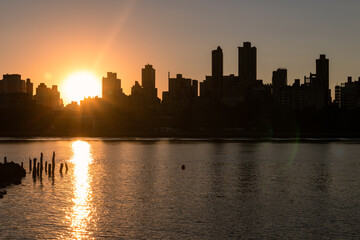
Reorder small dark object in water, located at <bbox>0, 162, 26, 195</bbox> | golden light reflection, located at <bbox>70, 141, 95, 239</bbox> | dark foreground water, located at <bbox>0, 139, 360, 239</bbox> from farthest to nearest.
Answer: small dark object in water, located at <bbox>0, 162, 26, 195</bbox> < golden light reflection, located at <bbox>70, 141, 95, 239</bbox> < dark foreground water, located at <bbox>0, 139, 360, 239</bbox>

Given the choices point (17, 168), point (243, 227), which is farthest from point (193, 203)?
point (17, 168)

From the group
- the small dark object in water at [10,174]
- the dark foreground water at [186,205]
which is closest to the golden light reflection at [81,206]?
the dark foreground water at [186,205]

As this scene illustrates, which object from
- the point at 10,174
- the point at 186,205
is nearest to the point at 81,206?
the point at 186,205

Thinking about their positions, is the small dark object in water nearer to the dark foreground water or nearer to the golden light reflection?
the dark foreground water

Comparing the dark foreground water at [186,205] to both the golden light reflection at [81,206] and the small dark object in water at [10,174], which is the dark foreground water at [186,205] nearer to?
the golden light reflection at [81,206]

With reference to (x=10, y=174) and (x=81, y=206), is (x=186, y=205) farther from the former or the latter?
(x=10, y=174)

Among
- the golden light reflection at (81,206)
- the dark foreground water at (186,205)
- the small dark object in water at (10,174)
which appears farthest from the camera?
the small dark object in water at (10,174)

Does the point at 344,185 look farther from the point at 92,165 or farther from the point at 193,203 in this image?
the point at 92,165

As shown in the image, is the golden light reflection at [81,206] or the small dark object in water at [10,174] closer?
the golden light reflection at [81,206]

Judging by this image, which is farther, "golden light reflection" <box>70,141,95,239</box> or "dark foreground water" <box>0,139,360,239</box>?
"golden light reflection" <box>70,141,95,239</box>

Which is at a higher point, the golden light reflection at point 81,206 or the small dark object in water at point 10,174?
the small dark object in water at point 10,174

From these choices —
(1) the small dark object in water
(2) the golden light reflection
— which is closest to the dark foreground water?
(2) the golden light reflection

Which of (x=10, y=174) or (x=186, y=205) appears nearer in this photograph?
(x=186, y=205)

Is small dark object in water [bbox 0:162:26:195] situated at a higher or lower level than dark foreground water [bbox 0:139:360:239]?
higher
